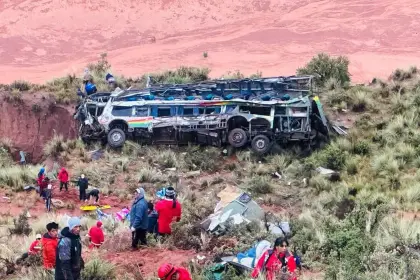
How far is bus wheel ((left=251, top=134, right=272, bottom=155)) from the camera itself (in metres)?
21.9

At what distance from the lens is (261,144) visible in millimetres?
21953

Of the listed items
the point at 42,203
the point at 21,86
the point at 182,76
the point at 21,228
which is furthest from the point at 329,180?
the point at 21,86

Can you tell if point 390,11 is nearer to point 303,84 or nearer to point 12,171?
point 303,84

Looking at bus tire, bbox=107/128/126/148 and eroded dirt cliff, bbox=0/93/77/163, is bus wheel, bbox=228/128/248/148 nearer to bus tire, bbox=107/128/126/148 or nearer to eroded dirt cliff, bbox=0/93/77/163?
bus tire, bbox=107/128/126/148

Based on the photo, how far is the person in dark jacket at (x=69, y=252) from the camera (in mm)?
9484

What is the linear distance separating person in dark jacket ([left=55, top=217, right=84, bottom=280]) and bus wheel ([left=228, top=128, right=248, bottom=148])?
509 inches

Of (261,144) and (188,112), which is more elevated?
(188,112)

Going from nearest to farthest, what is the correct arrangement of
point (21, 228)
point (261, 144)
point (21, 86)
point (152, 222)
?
point (152, 222)
point (21, 228)
point (261, 144)
point (21, 86)

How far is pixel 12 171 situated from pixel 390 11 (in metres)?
31.0

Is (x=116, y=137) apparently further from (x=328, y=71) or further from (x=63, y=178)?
(x=328, y=71)

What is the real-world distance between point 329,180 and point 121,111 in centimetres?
753

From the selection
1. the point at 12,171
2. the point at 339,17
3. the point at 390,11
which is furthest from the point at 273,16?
the point at 12,171

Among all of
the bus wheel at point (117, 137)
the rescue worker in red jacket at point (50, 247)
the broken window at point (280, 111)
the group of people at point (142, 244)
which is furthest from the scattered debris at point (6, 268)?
the broken window at point (280, 111)

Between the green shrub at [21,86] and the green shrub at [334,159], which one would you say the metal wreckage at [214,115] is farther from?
the green shrub at [21,86]
